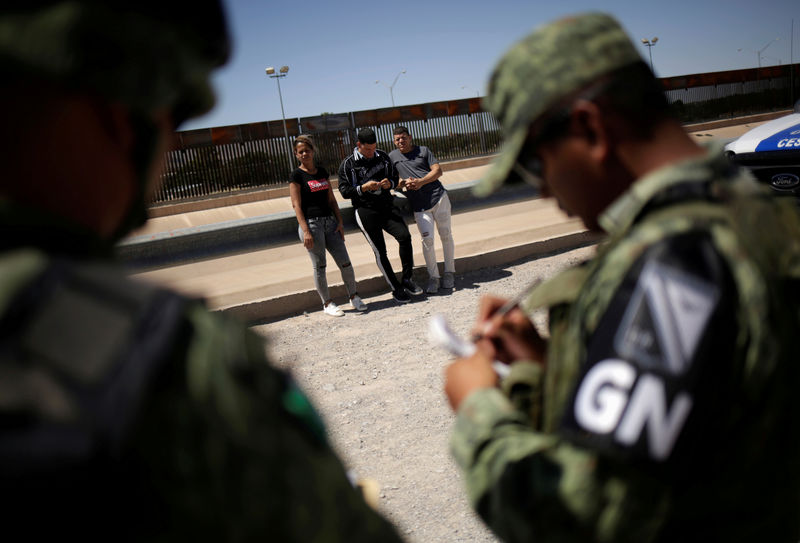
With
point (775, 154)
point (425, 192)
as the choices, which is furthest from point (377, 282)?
point (775, 154)

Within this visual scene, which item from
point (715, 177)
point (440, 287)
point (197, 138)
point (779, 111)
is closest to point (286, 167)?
point (197, 138)

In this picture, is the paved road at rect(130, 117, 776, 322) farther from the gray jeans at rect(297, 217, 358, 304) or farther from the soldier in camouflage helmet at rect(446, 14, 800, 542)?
the soldier in camouflage helmet at rect(446, 14, 800, 542)

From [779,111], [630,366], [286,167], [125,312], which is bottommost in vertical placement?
[779,111]

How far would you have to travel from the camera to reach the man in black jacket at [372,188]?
7609 mm

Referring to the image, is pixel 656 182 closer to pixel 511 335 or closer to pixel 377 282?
pixel 511 335

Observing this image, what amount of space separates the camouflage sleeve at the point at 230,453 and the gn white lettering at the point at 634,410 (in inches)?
20.1

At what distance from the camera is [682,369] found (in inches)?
39.4

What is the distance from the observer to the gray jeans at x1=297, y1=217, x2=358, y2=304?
7.39m

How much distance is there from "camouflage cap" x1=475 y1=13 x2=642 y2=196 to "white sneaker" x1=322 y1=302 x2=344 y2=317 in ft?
20.9

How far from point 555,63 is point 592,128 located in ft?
0.47

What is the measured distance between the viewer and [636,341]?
1039 millimetres

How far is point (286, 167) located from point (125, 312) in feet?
72.8

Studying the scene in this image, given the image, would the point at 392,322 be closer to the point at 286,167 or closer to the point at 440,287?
the point at 440,287

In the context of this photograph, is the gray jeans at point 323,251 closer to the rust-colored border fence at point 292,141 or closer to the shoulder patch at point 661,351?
the shoulder patch at point 661,351
